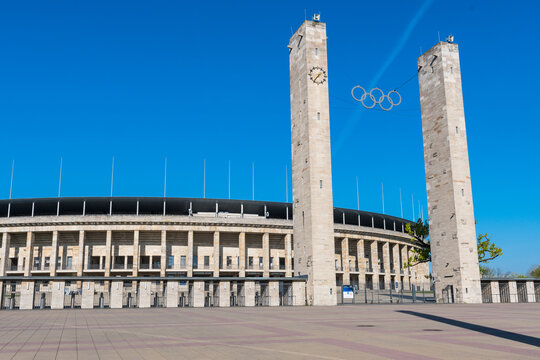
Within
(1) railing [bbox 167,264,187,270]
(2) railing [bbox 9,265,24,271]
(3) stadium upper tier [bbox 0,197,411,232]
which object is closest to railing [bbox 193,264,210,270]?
(1) railing [bbox 167,264,187,270]

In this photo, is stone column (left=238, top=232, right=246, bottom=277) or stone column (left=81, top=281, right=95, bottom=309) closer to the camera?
stone column (left=81, top=281, right=95, bottom=309)

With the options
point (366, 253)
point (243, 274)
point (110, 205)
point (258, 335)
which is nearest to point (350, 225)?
point (366, 253)

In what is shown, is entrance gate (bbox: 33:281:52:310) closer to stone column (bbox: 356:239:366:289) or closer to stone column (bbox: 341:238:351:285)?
stone column (bbox: 341:238:351:285)

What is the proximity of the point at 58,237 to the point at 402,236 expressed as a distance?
62622 millimetres

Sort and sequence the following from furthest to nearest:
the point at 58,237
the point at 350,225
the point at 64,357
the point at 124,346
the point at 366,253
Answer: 1. the point at 366,253
2. the point at 350,225
3. the point at 58,237
4. the point at 124,346
5. the point at 64,357

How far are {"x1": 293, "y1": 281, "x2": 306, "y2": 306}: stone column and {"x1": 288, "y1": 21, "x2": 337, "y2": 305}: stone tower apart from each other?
54 cm

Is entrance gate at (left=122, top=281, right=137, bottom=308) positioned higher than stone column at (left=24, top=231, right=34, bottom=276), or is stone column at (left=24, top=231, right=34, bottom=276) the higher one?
stone column at (left=24, top=231, right=34, bottom=276)

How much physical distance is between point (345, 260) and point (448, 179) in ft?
132

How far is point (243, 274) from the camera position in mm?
77562

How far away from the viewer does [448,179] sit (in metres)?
46.9

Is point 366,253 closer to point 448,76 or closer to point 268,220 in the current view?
point 268,220

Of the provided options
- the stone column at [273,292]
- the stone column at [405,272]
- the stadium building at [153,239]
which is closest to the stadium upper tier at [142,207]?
the stadium building at [153,239]

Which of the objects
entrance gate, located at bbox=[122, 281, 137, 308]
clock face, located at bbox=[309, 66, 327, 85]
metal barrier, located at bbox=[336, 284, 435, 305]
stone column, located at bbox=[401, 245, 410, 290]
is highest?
clock face, located at bbox=[309, 66, 327, 85]

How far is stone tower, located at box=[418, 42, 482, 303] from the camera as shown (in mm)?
45219
